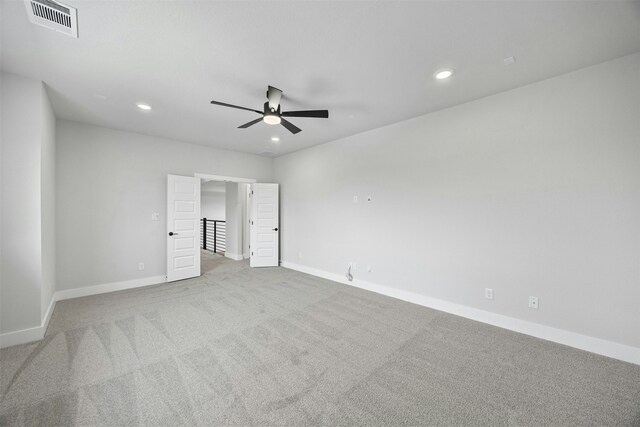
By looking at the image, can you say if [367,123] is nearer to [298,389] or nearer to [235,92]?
[235,92]

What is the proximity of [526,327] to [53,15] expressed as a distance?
5.21 m

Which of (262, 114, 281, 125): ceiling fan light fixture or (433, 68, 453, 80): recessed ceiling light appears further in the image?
(262, 114, 281, 125): ceiling fan light fixture

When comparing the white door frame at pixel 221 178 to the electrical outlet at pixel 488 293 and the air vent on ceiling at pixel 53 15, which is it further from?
the electrical outlet at pixel 488 293

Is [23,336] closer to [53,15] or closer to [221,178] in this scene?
[53,15]

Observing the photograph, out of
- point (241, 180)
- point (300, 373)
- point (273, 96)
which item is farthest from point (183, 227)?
point (300, 373)

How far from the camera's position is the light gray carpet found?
1669 millimetres

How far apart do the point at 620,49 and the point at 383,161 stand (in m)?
2.59

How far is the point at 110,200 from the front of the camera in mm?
4195

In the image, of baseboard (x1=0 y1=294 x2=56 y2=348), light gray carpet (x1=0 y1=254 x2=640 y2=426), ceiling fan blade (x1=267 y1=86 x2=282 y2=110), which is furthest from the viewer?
ceiling fan blade (x1=267 y1=86 x2=282 y2=110)

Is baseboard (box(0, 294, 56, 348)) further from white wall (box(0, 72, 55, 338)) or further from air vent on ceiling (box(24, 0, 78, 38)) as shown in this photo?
air vent on ceiling (box(24, 0, 78, 38))

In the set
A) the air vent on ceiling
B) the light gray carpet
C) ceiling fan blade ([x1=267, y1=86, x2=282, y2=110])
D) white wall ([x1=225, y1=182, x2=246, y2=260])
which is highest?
the air vent on ceiling

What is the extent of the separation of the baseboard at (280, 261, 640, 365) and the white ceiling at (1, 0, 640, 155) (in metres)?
2.71

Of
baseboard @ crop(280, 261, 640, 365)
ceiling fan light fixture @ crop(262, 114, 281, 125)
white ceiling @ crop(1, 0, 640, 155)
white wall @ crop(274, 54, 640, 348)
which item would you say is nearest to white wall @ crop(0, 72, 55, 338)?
white ceiling @ crop(1, 0, 640, 155)

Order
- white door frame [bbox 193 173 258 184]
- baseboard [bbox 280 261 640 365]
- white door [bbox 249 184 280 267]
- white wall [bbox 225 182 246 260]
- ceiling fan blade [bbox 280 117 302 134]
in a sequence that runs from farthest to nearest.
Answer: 1. white wall [bbox 225 182 246 260]
2. white door [bbox 249 184 280 267]
3. white door frame [bbox 193 173 258 184]
4. ceiling fan blade [bbox 280 117 302 134]
5. baseboard [bbox 280 261 640 365]
